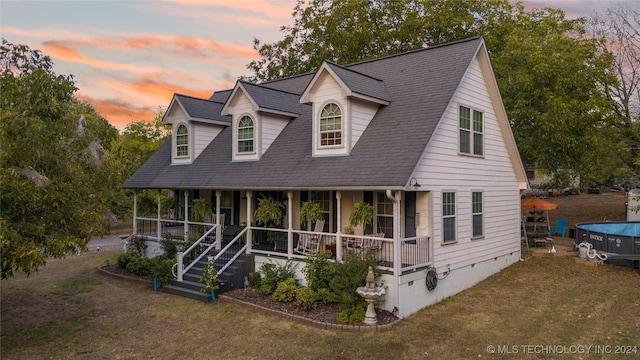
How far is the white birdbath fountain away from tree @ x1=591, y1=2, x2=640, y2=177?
919 inches

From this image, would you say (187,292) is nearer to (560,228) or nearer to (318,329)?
(318,329)

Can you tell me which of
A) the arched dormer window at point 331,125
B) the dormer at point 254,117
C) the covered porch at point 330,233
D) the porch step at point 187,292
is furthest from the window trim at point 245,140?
the porch step at point 187,292

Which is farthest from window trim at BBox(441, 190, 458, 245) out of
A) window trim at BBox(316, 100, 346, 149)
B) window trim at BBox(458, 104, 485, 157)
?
window trim at BBox(316, 100, 346, 149)

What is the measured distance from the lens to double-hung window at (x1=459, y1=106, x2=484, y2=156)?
13438 mm

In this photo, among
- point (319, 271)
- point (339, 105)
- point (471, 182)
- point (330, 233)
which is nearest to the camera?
point (319, 271)

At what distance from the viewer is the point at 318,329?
973cm

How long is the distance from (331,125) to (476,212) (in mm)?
5755

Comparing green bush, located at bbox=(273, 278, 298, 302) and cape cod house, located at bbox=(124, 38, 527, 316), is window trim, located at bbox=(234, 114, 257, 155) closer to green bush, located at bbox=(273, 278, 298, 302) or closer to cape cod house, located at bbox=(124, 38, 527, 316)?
cape cod house, located at bbox=(124, 38, 527, 316)

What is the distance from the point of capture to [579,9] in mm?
27125

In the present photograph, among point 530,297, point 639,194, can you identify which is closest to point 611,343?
point 530,297

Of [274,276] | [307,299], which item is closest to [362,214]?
[307,299]

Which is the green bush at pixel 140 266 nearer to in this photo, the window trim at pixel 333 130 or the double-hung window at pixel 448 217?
the window trim at pixel 333 130

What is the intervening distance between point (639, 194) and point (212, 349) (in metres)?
26.0

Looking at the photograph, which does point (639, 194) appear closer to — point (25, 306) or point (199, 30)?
point (199, 30)
